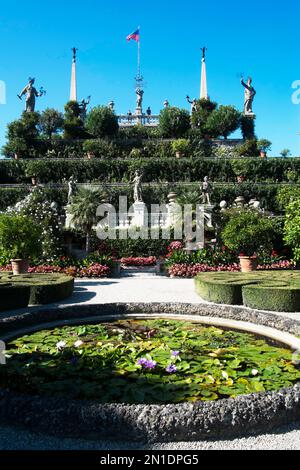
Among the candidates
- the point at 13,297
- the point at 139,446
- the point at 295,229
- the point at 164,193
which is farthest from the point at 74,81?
the point at 139,446

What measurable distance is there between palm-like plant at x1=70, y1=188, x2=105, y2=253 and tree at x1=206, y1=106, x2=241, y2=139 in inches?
907

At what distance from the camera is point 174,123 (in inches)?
1439

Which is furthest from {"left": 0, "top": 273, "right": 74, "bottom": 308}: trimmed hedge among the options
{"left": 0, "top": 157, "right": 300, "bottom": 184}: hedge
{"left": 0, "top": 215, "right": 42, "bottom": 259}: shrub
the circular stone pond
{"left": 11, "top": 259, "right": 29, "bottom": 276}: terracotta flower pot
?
{"left": 0, "top": 157, "right": 300, "bottom": 184}: hedge

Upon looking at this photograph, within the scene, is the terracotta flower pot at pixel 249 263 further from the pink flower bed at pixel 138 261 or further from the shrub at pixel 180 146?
the shrub at pixel 180 146

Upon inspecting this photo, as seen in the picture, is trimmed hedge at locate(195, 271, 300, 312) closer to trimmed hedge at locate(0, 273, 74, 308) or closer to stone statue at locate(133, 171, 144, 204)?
trimmed hedge at locate(0, 273, 74, 308)

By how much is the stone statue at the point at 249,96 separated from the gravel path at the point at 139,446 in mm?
39204

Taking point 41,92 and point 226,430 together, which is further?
point 41,92

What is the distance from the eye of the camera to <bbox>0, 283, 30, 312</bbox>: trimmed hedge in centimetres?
928

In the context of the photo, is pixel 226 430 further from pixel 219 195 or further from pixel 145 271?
pixel 219 195

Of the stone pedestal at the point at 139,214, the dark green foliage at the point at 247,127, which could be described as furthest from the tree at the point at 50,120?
the stone pedestal at the point at 139,214

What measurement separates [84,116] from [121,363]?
133ft

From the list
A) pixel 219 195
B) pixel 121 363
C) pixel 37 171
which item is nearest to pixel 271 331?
pixel 121 363
